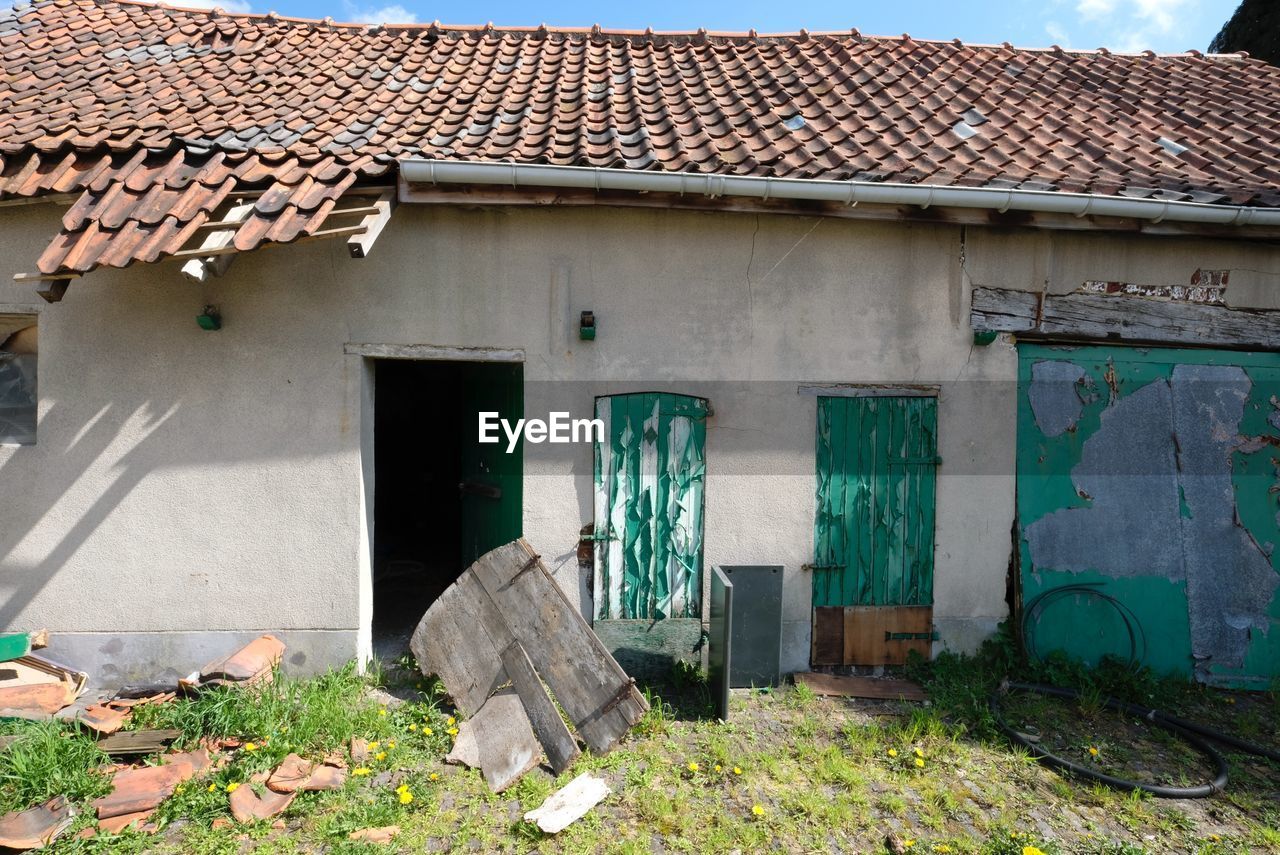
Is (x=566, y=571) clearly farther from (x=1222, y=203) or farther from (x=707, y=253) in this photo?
(x=1222, y=203)

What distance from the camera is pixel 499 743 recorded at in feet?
12.5

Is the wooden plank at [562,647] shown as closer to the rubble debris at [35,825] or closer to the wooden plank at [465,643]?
the wooden plank at [465,643]

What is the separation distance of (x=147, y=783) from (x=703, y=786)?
275 centimetres

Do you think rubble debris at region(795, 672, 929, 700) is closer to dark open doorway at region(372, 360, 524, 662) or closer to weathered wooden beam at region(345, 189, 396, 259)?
dark open doorway at region(372, 360, 524, 662)

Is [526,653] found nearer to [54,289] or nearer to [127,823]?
[127,823]

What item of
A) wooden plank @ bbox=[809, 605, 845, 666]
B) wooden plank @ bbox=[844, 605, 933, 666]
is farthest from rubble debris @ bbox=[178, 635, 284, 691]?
wooden plank @ bbox=[844, 605, 933, 666]

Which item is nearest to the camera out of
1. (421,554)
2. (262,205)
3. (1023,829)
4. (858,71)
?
(1023,829)

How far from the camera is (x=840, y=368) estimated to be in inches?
190

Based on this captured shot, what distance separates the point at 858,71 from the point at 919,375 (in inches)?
130

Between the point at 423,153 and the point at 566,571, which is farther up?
the point at 423,153

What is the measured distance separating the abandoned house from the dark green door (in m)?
0.06

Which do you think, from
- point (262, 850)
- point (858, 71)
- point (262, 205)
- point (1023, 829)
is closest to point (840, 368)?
point (1023, 829)

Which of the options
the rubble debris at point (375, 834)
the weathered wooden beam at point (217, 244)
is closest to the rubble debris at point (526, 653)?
the rubble debris at point (375, 834)

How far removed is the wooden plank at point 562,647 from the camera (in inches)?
154
